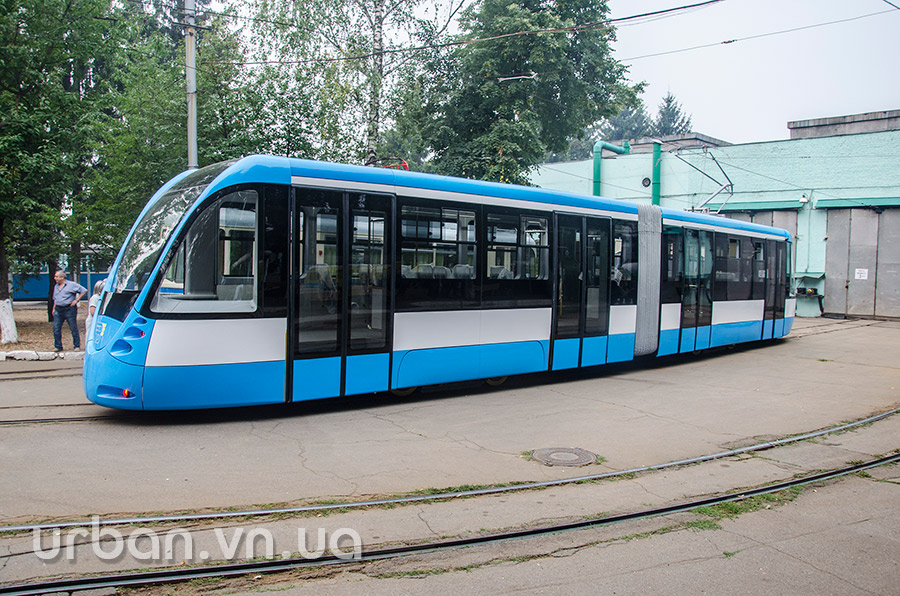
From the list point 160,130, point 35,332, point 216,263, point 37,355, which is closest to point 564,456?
point 216,263

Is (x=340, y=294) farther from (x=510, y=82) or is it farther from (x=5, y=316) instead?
(x=510, y=82)

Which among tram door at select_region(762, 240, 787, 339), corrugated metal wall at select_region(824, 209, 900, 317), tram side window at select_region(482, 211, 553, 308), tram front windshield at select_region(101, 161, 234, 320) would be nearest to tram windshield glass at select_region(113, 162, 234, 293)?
tram front windshield at select_region(101, 161, 234, 320)

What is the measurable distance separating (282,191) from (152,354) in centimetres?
234

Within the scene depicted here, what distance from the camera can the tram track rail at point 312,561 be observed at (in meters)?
3.69

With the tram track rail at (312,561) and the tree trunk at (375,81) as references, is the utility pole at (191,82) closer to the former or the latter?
the tree trunk at (375,81)

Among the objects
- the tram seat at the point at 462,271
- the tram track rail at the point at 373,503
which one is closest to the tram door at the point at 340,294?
the tram seat at the point at 462,271

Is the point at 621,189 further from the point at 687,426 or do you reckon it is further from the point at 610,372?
the point at 687,426

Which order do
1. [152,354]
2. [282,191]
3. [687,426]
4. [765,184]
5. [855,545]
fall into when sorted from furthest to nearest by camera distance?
[765,184], [687,426], [282,191], [152,354], [855,545]

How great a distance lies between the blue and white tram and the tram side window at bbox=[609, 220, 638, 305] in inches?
4.0

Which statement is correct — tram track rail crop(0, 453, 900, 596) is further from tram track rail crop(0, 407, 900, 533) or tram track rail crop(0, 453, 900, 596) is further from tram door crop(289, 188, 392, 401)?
tram door crop(289, 188, 392, 401)

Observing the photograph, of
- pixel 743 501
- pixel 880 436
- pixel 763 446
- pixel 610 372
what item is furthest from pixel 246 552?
pixel 610 372

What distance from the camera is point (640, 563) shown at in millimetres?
4328

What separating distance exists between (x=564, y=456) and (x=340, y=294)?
3319 millimetres

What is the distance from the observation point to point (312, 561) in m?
4.17
